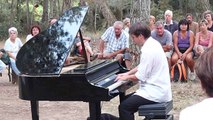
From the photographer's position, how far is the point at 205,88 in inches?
A: 83.4

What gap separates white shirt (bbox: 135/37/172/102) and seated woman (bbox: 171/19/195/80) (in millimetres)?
4423

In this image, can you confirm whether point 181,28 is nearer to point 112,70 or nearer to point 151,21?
point 151,21

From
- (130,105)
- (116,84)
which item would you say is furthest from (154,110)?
(116,84)

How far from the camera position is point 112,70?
5.96 meters

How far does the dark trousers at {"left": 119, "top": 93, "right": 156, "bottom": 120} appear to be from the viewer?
5.17 metres

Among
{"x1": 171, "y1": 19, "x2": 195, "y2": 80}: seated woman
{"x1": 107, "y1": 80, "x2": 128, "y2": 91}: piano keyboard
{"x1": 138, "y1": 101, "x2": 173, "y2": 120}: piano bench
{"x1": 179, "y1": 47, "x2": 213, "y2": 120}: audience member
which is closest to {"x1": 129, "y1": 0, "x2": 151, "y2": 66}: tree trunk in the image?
{"x1": 171, "y1": 19, "x2": 195, "y2": 80}: seated woman

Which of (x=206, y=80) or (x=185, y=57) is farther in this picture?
(x=185, y=57)

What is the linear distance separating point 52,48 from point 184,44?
4.51 metres

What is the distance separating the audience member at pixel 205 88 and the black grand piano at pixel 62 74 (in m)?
2.87

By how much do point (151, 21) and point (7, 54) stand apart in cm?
340

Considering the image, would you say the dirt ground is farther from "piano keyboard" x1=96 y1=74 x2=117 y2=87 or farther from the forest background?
the forest background

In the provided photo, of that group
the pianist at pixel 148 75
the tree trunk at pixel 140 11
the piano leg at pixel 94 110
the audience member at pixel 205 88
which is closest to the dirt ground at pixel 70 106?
the piano leg at pixel 94 110

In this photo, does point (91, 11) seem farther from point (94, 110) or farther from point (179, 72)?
point (94, 110)

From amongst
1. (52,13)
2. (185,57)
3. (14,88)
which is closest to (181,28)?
(185,57)
